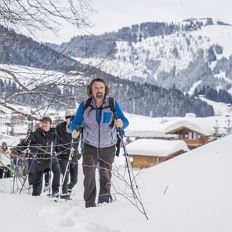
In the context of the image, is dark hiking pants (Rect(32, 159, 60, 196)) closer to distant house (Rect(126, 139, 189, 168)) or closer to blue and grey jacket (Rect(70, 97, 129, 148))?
blue and grey jacket (Rect(70, 97, 129, 148))

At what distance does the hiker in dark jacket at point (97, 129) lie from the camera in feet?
16.8

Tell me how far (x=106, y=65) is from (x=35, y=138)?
2582mm

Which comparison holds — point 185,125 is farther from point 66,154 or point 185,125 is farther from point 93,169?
point 93,169

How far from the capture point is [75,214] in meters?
4.38

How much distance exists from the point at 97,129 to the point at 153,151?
125 feet

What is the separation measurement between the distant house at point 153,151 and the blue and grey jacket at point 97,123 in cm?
3716

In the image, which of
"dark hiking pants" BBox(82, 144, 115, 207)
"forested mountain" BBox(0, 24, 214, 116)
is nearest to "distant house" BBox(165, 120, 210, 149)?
"forested mountain" BBox(0, 24, 214, 116)

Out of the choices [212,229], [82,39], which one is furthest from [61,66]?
[212,229]

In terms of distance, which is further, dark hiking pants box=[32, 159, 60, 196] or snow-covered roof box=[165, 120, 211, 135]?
snow-covered roof box=[165, 120, 211, 135]

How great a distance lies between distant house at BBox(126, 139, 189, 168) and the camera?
4263 centimetres

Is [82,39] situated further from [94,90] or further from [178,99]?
[178,99]

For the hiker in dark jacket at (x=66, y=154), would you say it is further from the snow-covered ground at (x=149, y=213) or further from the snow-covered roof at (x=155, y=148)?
the snow-covered roof at (x=155, y=148)

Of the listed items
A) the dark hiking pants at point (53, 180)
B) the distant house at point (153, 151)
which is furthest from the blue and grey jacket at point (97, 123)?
the distant house at point (153, 151)

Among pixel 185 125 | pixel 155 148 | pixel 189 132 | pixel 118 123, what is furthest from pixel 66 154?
pixel 189 132
